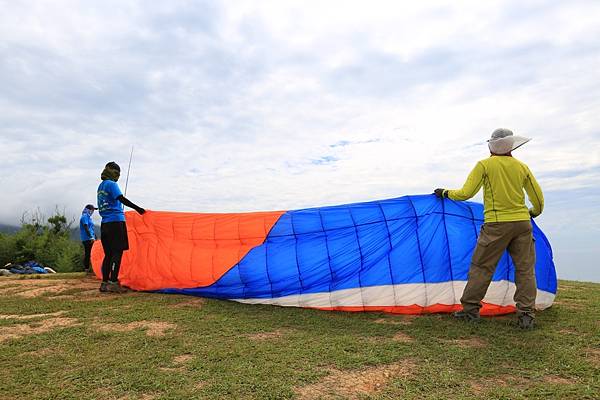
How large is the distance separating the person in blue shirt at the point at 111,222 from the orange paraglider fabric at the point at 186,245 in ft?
1.33

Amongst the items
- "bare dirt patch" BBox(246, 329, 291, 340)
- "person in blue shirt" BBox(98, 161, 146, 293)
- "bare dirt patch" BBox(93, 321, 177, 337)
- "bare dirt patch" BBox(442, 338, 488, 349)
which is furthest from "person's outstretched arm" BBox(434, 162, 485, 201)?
"person in blue shirt" BBox(98, 161, 146, 293)

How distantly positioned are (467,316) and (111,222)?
464cm

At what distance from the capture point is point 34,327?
13.2ft

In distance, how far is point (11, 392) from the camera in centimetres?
254

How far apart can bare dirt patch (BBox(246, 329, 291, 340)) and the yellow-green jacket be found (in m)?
2.27

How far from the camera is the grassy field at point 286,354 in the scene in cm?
255

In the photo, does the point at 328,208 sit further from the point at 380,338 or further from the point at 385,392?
the point at 385,392

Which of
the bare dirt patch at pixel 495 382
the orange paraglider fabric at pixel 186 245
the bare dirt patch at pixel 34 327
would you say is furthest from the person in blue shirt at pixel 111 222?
the bare dirt patch at pixel 495 382

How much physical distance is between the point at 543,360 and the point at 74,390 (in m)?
3.13

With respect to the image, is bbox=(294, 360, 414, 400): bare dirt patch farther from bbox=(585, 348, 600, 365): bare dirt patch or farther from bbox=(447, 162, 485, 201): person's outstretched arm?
bbox=(447, 162, 485, 201): person's outstretched arm

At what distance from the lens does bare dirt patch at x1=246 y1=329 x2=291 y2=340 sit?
3660 millimetres

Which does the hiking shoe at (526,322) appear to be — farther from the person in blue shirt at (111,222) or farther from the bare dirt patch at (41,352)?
the person in blue shirt at (111,222)

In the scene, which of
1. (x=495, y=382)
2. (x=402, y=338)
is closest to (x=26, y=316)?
(x=402, y=338)

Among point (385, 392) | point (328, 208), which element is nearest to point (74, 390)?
point (385, 392)
